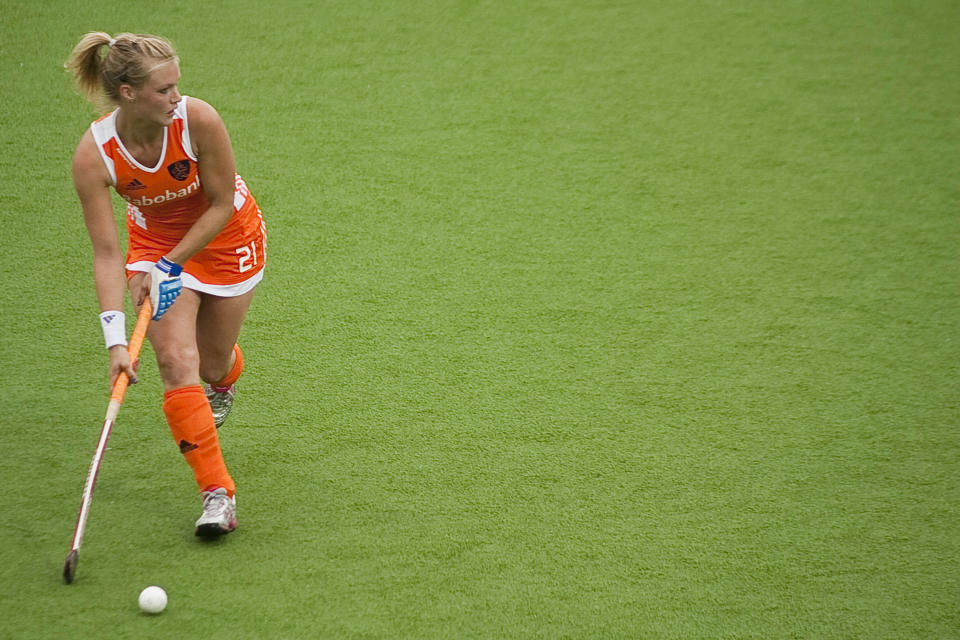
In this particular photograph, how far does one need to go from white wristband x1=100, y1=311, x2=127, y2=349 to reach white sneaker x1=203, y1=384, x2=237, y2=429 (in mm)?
588

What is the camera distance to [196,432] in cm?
252

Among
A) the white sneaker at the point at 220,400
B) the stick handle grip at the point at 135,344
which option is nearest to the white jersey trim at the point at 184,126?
the stick handle grip at the point at 135,344

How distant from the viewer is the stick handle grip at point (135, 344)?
2.37 metres

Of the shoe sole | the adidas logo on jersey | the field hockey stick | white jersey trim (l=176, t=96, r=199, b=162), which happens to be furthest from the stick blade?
white jersey trim (l=176, t=96, r=199, b=162)

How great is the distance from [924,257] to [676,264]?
1057 mm

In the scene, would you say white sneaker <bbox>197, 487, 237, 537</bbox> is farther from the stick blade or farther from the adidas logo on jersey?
the adidas logo on jersey

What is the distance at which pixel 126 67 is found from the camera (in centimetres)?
232

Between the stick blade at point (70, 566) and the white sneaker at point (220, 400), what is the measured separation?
2.26ft

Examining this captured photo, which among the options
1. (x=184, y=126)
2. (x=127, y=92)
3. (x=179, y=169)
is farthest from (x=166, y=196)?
(x=127, y=92)

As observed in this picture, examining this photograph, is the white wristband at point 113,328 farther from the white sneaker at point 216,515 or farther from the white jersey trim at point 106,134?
the white sneaker at point 216,515

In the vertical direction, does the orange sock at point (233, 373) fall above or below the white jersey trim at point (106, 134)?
below

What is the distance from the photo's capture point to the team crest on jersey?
251 centimetres

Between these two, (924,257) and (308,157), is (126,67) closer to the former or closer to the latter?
(308,157)

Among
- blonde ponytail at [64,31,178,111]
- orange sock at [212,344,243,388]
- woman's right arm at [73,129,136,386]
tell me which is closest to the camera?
blonde ponytail at [64,31,178,111]
